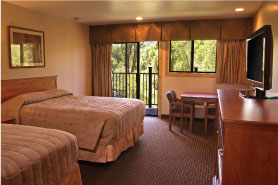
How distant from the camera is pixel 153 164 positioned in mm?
3072

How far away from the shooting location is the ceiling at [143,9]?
12.0 feet

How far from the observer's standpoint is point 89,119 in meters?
3.02

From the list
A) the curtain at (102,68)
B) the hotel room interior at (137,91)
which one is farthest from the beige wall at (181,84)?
the curtain at (102,68)

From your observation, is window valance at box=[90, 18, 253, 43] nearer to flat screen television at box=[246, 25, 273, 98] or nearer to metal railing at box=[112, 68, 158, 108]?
metal railing at box=[112, 68, 158, 108]

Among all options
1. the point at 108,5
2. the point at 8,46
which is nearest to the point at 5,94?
the point at 8,46

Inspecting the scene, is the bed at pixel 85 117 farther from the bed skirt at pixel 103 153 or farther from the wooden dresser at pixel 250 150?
the wooden dresser at pixel 250 150

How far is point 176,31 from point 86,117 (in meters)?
3.08

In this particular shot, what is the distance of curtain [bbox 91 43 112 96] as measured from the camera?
5.80 metres

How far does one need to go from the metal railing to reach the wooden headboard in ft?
6.00

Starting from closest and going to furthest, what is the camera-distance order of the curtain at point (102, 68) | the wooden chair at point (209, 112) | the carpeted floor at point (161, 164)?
the carpeted floor at point (161, 164), the wooden chair at point (209, 112), the curtain at point (102, 68)

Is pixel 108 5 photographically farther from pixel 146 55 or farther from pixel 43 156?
pixel 43 156

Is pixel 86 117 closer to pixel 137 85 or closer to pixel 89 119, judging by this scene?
pixel 89 119

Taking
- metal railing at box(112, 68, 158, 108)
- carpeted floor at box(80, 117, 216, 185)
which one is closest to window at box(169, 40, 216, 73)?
metal railing at box(112, 68, 158, 108)

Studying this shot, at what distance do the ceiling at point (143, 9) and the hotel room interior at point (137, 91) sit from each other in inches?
0.8
